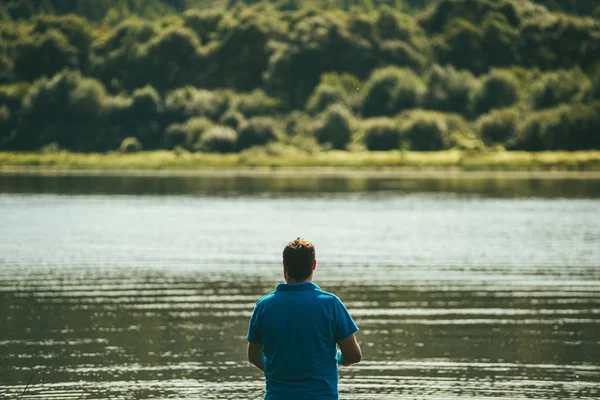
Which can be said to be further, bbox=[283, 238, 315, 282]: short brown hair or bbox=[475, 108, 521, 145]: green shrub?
bbox=[475, 108, 521, 145]: green shrub

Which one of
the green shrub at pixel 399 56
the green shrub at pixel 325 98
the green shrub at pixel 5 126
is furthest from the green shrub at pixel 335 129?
the green shrub at pixel 5 126

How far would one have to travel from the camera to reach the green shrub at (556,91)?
535 ft

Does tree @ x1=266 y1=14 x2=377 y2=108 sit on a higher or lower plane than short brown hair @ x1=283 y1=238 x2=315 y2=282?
higher

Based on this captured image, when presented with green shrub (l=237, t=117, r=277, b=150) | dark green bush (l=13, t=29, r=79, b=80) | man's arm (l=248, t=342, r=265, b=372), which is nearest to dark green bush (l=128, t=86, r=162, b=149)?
green shrub (l=237, t=117, r=277, b=150)

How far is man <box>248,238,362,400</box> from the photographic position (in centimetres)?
827

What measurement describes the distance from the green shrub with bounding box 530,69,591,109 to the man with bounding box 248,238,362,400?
15806 centimetres

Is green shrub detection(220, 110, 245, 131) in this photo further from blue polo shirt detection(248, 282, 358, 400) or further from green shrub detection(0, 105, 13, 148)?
blue polo shirt detection(248, 282, 358, 400)

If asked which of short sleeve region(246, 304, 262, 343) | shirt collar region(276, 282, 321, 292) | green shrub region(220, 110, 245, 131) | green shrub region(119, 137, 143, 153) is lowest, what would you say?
short sleeve region(246, 304, 262, 343)

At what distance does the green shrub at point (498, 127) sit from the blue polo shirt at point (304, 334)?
145030 mm

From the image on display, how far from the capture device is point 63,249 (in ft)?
124

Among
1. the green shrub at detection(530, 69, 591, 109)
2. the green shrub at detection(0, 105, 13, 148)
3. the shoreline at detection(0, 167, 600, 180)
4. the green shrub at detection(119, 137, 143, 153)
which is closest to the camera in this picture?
the shoreline at detection(0, 167, 600, 180)

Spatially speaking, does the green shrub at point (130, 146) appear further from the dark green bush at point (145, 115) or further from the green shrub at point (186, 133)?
the green shrub at point (186, 133)

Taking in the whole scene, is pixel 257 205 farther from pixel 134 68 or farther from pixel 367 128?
pixel 134 68

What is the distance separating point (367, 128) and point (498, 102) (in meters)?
24.0
